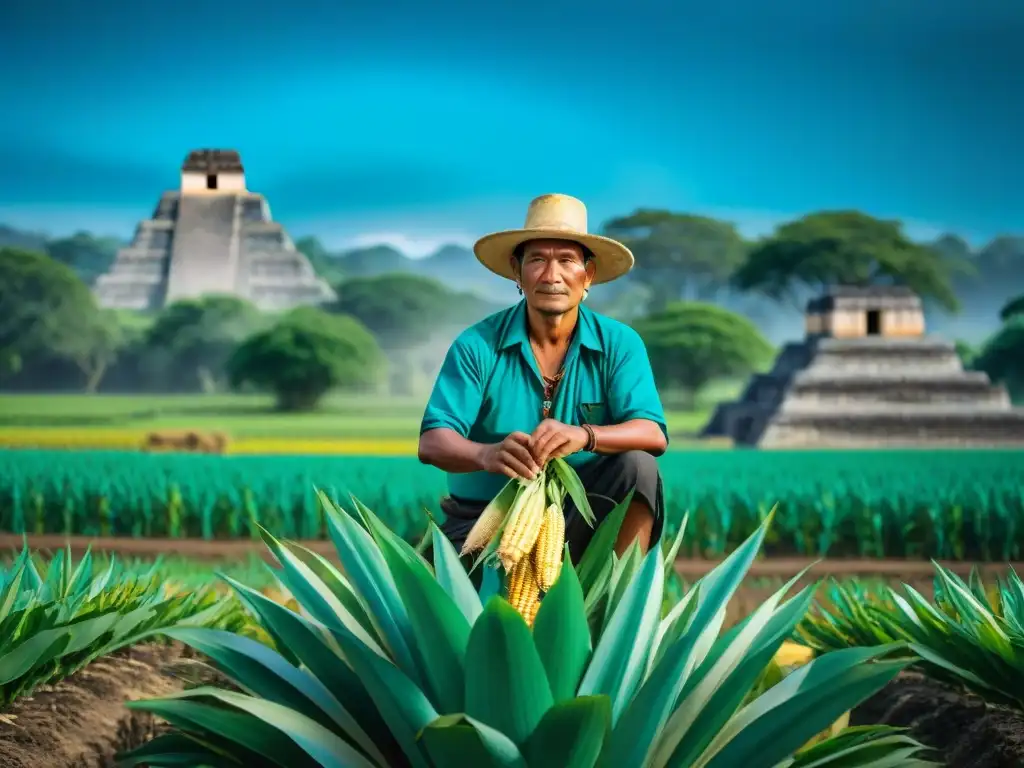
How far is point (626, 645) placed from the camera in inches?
63.3

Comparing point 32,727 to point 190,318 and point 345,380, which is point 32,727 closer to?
point 345,380

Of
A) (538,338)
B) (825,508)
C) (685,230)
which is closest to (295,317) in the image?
(685,230)

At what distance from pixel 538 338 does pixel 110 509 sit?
517 cm

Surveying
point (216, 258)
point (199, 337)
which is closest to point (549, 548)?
point (199, 337)

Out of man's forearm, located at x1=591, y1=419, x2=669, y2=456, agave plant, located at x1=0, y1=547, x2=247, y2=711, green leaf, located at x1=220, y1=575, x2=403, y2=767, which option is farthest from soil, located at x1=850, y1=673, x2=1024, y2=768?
agave plant, located at x1=0, y1=547, x2=247, y2=711

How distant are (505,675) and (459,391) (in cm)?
104

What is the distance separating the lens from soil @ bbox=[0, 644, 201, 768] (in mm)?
2012

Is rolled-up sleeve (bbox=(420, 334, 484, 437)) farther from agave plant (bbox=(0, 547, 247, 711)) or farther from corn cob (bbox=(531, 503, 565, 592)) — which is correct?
agave plant (bbox=(0, 547, 247, 711))

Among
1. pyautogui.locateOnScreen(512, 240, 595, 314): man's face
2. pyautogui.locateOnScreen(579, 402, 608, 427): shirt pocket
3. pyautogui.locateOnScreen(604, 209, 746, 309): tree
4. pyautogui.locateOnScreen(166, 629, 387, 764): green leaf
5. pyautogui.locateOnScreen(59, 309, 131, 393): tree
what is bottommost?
pyautogui.locateOnScreen(166, 629, 387, 764): green leaf

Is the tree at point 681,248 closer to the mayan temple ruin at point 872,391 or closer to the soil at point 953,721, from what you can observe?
the mayan temple ruin at point 872,391

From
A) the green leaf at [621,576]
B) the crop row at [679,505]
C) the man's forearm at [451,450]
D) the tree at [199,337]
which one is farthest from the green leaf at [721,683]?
the tree at [199,337]

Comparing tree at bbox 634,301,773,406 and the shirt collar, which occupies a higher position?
tree at bbox 634,301,773,406

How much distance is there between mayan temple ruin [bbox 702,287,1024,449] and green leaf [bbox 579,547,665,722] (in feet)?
44.6

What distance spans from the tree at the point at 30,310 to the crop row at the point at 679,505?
580 centimetres
